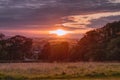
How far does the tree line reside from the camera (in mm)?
57375

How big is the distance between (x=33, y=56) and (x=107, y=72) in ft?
116

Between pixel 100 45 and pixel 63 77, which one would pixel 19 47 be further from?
pixel 63 77

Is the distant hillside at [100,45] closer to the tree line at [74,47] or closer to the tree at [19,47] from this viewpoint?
the tree line at [74,47]

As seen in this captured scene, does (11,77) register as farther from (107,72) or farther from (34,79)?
(107,72)

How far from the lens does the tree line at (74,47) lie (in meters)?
57.4

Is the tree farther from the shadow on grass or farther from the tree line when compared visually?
the shadow on grass

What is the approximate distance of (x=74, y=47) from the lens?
6400 centimetres

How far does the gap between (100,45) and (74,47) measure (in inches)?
235

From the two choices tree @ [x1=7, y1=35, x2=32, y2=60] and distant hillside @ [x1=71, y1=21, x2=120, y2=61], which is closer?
distant hillside @ [x1=71, y1=21, x2=120, y2=61]

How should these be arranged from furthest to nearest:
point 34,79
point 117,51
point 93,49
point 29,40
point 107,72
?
point 29,40 < point 93,49 < point 117,51 < point 107,72 < point 34,79

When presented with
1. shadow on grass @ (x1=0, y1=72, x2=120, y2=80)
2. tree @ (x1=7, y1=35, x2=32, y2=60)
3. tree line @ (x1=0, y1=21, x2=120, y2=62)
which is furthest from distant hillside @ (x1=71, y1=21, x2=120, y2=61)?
shadow on grass @ (x1=0, y1=72, x2=120, y2=80)

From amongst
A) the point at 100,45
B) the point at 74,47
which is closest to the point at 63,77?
the point at 100,45

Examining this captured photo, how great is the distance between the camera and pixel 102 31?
67375 millimetres

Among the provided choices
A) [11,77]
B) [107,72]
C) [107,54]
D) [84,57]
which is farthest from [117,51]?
[11,77]
